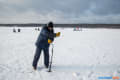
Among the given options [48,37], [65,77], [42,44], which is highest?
[48,37]

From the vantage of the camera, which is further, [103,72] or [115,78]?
[103,72]

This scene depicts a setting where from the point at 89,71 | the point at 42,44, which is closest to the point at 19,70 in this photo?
the point at 42,44

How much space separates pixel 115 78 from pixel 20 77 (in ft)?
10.3

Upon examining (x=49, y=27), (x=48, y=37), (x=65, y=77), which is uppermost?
(x=49, y=27)

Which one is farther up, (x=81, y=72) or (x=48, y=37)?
(x=48, y=37)

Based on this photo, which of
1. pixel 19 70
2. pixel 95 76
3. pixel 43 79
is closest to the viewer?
pixel 43 79

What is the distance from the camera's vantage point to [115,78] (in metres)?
3.07

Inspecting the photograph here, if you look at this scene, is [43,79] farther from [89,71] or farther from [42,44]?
[89,71]

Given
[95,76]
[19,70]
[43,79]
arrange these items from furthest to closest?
[19,70], [95,76], [43,79]

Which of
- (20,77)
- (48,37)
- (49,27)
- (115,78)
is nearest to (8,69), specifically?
(20,77)

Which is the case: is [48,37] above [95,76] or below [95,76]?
above

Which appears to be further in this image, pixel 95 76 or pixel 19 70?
pixel 19 70

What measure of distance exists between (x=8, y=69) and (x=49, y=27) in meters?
2.27

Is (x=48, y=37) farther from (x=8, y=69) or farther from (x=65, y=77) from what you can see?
(x=8, y=69)
